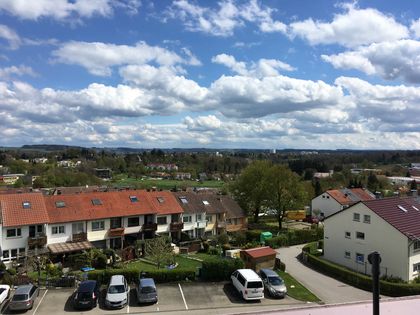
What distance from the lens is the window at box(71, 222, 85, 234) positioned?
43.6m

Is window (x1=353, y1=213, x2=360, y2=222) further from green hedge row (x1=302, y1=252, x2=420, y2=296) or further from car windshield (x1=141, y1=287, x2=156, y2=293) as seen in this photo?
car windshield (x1=141, y1=287, x2=156, y2=293)

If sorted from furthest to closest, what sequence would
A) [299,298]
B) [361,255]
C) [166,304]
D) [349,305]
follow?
[361,255], [299,298], [166,304], [349,305]

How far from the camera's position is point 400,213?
38.4 m

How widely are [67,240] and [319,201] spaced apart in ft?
158

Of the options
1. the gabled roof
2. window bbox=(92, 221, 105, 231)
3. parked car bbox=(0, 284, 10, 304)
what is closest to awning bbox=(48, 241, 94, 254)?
window bbox=(92, 221, 105, 231)

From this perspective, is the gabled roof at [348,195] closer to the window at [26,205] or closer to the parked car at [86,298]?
the window at [26,205]

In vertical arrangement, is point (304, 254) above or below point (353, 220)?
below

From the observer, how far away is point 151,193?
53.4m

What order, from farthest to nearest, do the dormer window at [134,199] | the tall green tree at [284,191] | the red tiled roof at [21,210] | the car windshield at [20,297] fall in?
1. the tall green tree at [284,191]
2. the dormer window at [134,199]
3. the red tiled roof at [21,210]
4. the car windshield at [20,297]

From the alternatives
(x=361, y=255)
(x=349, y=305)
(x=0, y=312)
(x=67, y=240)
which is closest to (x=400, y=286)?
(x=361, y=255)

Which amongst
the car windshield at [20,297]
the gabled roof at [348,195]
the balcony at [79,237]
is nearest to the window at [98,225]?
the balcony at [79,237]

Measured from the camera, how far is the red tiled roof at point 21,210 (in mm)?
39844

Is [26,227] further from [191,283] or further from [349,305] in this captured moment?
[349,305]

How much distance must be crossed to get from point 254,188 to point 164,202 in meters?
18.9
